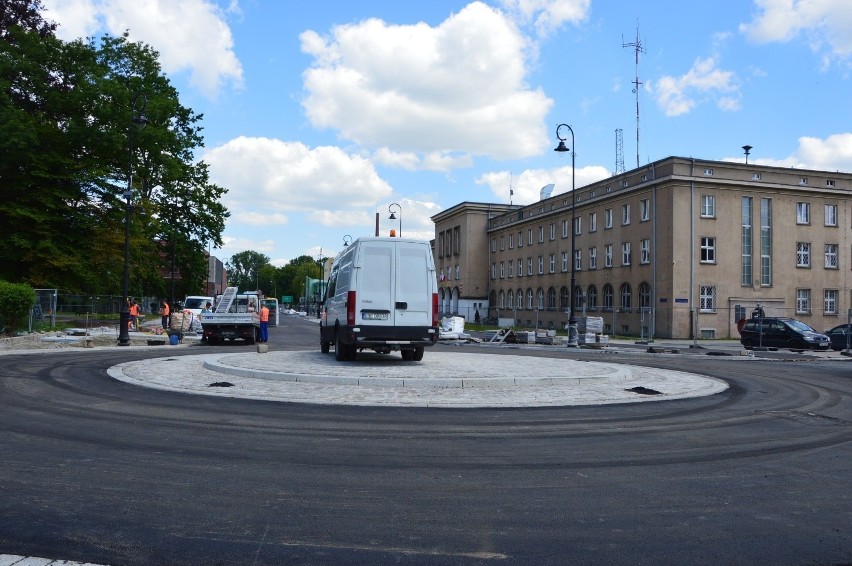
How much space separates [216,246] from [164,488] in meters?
44.9

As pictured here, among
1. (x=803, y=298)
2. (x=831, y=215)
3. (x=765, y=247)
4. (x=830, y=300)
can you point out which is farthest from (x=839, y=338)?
(x=831, y=215)

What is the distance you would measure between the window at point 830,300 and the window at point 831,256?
1.89m

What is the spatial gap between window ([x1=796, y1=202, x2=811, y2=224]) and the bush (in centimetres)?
4980

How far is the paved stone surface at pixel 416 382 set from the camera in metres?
11.2

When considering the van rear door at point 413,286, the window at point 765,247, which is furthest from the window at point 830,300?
the van rear door at point 413,286

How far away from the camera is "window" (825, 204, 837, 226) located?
51.4 meters

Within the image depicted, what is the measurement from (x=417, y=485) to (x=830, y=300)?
54.9m

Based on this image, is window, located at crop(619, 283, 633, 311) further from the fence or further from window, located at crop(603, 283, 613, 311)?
window, located at crop(603, 283, 613, 311)

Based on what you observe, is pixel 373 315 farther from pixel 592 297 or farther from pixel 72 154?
pixel 592 297

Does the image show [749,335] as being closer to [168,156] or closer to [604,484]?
[604,484]

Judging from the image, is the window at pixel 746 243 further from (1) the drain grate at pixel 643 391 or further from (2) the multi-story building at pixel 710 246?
(1) the drain grate at pixel 643 391

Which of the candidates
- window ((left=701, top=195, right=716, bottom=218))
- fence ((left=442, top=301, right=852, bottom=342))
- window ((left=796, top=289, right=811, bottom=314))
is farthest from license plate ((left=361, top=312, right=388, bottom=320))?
window ((left=796, top=289, right=811, bottom=314))

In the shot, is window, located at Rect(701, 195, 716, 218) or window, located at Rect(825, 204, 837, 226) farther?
window, located at Rect(825, 204, 837, 226)

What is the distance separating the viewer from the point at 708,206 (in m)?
47.8
